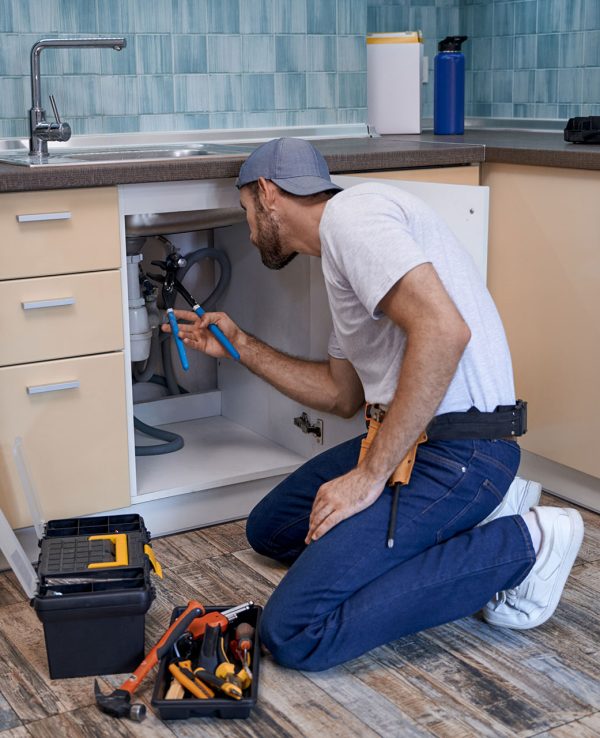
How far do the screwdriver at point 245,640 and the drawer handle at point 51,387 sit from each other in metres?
0.62

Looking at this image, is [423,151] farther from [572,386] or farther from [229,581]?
[229,581]

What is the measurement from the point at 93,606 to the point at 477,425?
2.50 ft

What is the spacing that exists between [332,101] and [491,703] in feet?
6.67

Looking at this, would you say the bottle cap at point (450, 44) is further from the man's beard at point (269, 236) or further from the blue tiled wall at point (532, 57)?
the man's beard at point (269, 236)

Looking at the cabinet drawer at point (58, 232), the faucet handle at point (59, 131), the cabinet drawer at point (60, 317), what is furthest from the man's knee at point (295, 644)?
the faucet handle at point (59, 131)

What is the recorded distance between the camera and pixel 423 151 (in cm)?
→ 249

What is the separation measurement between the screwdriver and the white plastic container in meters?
1.70

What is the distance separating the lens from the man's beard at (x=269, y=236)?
211 centimetres

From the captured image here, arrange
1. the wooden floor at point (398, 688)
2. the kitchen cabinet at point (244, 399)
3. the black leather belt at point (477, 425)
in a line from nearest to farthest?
the wooden floor at point (398, 688)
the black leather belt at point (477, 425)
the kitchen cabinet at point (244, 399)

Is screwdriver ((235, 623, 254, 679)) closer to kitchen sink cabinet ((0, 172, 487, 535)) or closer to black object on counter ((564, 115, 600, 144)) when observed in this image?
kitchen sink cabinet ((0, 172, 487, 535))

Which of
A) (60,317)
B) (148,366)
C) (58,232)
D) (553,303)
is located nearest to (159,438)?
(148,366)

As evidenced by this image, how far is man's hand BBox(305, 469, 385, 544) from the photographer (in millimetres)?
1923

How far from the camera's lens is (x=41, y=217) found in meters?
2.09

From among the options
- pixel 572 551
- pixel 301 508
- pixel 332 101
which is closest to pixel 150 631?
pixel 301 508
